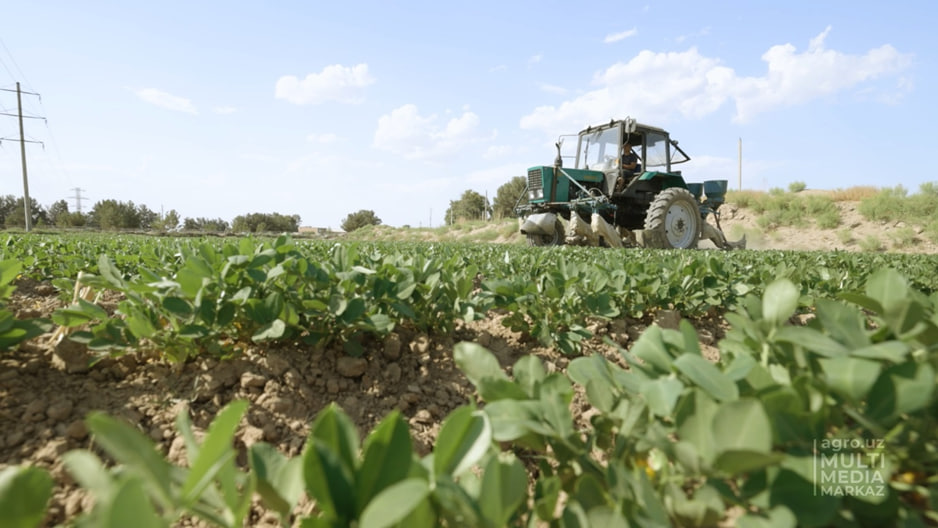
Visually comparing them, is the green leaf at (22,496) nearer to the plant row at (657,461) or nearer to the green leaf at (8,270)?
the plant row at (657,461)

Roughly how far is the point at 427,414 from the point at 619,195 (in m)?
9.33

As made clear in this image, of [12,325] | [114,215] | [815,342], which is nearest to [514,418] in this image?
[815,342]

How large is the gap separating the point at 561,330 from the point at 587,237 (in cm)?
739

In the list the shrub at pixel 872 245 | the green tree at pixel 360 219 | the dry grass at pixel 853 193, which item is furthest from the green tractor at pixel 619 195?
the green tree at pixel 360 219

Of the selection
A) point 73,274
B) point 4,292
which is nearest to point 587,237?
point 73,274

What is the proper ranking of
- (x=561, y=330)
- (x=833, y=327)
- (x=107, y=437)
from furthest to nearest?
(x=561, y=330)
(x=833, y=327)
(x=107, y=437)

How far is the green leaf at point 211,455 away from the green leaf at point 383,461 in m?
0.15

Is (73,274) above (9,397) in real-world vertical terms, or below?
above

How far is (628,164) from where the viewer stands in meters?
10.3

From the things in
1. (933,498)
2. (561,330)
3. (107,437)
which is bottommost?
(561,330)

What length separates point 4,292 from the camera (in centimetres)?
141

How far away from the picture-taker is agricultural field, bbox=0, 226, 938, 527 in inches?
20.5

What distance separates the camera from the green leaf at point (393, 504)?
46 centimetres

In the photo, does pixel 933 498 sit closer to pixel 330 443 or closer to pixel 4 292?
pixel 330 443
